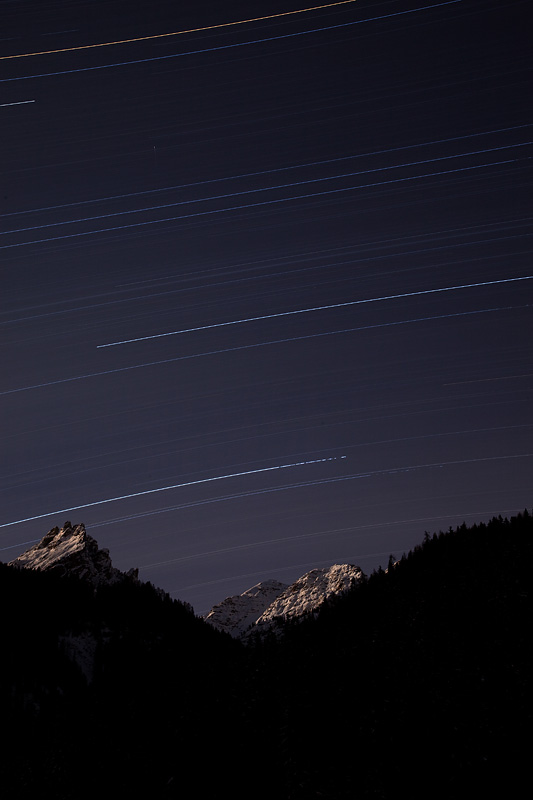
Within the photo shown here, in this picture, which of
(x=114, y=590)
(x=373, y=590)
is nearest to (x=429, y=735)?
(x=373, y=590)

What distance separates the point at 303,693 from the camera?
7412cm

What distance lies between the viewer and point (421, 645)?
270 feet

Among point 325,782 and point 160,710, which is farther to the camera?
point 160,710

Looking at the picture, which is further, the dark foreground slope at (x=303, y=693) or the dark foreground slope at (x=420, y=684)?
the dark foreground slope at (x=303, y=693)

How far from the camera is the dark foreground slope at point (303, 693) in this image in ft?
186

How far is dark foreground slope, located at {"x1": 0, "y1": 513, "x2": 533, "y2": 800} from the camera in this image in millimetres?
56625

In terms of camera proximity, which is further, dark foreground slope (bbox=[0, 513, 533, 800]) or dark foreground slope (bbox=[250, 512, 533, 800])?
dark foreground slope (bbox=[0, 513, 533, 800])

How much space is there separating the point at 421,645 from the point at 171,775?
1297 inches

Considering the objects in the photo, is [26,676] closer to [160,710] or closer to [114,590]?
[160,710]

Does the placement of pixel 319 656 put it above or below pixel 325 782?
above

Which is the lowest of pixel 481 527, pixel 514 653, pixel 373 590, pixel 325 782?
pixel 325 782

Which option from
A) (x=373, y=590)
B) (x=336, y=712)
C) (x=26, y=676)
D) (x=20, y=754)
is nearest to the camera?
(x=336, y=712)

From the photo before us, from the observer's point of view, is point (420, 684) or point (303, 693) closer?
point (420, 684)

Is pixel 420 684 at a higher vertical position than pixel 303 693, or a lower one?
lower
